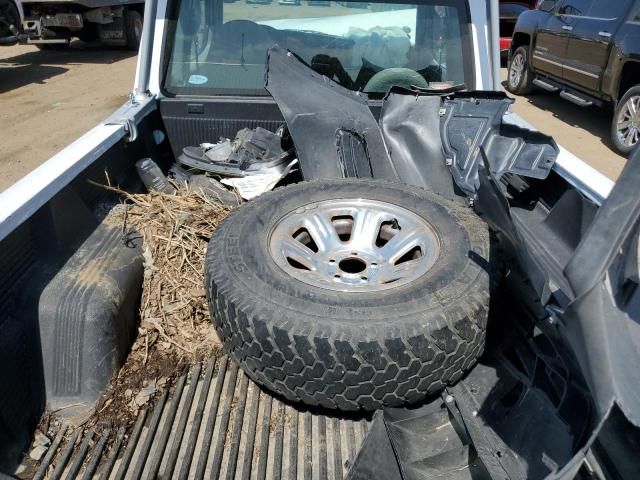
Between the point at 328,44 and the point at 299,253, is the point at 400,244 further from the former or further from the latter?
the point at 328,44

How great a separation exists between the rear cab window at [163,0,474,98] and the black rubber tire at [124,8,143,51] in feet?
36.2

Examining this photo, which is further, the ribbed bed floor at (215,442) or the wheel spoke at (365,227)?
the wheel spoke at (365,227)

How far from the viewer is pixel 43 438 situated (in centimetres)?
161

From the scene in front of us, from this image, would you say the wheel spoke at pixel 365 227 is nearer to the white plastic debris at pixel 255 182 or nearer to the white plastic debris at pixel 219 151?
the white plastic debris at pixel 255 182

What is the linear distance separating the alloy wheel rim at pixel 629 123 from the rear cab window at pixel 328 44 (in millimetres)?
4265

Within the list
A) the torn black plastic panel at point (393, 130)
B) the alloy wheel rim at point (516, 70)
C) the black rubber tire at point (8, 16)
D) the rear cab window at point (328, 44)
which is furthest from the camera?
the black rubber tire at point (8, 16)

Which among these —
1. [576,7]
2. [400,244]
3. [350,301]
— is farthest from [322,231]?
[576,7]

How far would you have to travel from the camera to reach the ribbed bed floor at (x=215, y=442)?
151cm

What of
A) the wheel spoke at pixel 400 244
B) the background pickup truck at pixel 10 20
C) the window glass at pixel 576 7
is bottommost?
the background pickup truck at pixel 10 20

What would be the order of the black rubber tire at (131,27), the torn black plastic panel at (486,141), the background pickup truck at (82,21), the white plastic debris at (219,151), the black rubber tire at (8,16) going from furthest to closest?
1. the black rubber tire at (131,27)
2. the background pickup truck at (82,21)
3. the black rubber tire at (8,16)
4. the white plastic debris at (219,151)
5. the torn black plastic panel at (486,141)

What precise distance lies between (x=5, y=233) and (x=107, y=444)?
68cm

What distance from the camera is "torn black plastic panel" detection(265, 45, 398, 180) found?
98.7 inches

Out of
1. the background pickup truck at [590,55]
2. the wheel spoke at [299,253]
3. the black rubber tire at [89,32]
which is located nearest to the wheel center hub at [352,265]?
the wheel spoke at [299,253]

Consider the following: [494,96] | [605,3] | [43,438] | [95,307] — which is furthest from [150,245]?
[605,3]
